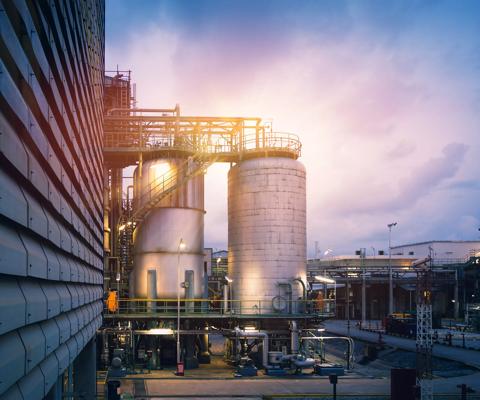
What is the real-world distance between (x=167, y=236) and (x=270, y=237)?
7689 millimetres

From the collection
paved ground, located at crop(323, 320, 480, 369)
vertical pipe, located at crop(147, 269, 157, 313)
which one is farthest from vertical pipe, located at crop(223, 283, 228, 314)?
paved ground, located at crop(323, 320, 480, 369)

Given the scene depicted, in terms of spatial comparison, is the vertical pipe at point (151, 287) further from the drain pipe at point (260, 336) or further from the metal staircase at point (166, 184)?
the drain pipe at point (260, 336)

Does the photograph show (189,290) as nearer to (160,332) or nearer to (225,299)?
(225,299)

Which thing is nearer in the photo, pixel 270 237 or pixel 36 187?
pixel 36 187

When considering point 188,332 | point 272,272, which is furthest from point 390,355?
point 188,332

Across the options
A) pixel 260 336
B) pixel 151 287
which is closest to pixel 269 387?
pixel 260 336

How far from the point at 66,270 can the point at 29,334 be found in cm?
246

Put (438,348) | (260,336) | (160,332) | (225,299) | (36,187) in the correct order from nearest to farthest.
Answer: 1. (36,187)
2. (160,332)
3. (260,336)
4. (225,299)
5. (438,348)

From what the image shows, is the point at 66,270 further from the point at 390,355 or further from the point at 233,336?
the point at 390,355

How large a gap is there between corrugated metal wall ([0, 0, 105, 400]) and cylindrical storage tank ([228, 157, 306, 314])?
112 feet

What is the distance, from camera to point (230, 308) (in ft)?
137

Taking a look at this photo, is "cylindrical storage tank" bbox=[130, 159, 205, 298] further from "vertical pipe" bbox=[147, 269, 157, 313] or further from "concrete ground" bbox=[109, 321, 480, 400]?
"concrete ground" bbox=[109, 321, 480, 400]

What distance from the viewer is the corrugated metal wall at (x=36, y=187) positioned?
13.4 ft

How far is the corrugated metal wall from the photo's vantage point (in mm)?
4074
